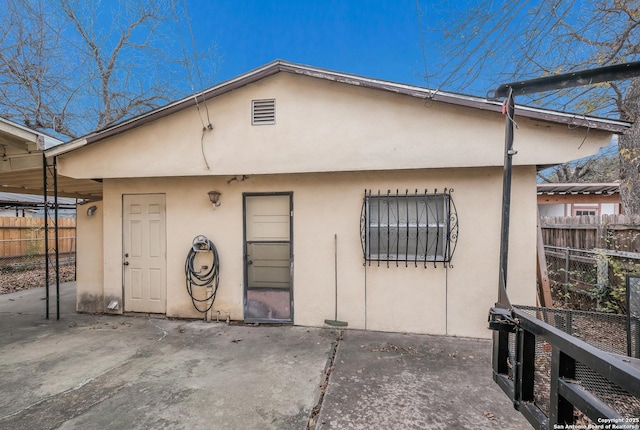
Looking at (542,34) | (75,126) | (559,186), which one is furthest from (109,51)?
(559,186)

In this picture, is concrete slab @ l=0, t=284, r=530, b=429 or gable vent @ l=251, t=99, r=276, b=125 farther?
gable vent @ l=251, t=99, r=276, b=125

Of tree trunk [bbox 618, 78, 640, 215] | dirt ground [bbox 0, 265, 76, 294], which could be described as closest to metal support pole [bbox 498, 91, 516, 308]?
tree trunk [bbox 618, 78, 640, 215]

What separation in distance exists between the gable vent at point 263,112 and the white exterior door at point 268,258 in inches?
44.7

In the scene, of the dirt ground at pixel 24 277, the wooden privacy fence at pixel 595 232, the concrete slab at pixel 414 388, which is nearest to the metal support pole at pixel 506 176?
the concrete slab at pixel 414 388

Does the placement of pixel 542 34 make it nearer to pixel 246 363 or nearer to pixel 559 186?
pixel 246 363

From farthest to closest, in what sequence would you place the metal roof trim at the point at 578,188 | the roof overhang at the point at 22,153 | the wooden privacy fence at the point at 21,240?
1. the wooden privacy fence at the point at 21,240
2. the metal roof trim at the point at 578,188
3. the roof overhang at the point at 22,153

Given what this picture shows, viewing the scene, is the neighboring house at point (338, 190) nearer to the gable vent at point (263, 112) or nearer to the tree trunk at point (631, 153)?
the gable vent at point (263, 112)

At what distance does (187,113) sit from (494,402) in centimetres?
510

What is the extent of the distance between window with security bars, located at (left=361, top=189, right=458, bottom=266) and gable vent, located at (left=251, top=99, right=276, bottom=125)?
179 cm

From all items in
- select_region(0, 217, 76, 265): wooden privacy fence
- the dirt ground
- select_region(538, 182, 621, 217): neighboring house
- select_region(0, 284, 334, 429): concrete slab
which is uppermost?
select_region(538, 182, 621, 217): neighboring house

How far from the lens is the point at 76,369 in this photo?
331 cm

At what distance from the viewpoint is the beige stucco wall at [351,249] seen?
4.10 metres

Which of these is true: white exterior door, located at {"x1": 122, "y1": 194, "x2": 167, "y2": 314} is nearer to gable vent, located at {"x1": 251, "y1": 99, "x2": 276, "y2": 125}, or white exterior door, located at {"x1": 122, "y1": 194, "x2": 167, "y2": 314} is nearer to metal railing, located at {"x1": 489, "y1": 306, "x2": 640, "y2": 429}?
gable vent, located at {"x1": 251, "y1": 99, "x2": 276, "y2": 125}

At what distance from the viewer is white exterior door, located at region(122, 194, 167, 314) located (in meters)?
5.09
